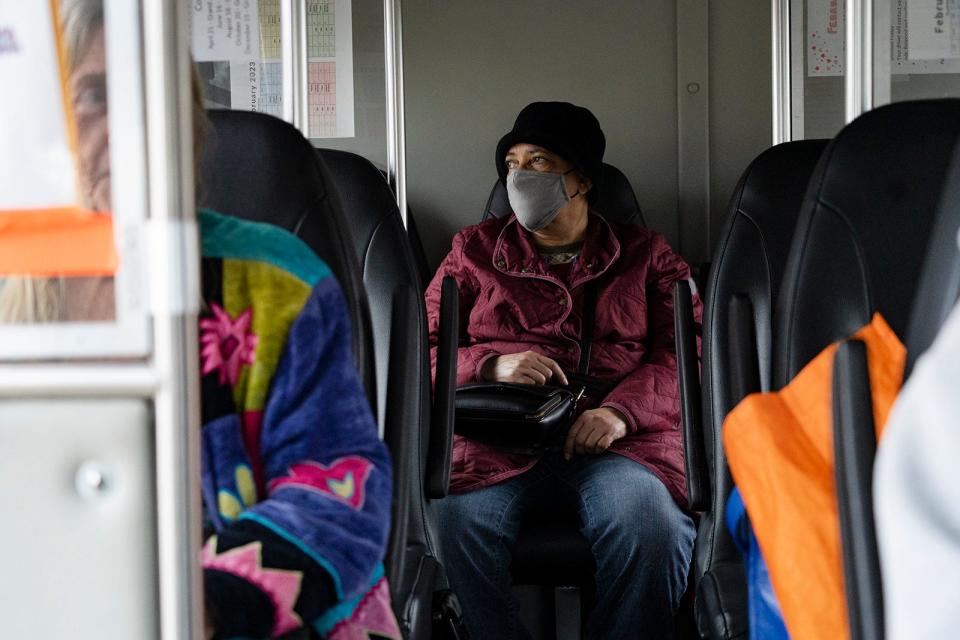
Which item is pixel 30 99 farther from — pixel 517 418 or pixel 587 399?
pixel 587 399

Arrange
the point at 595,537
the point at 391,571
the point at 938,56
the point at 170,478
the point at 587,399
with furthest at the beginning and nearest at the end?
1. the point at 587,399
2. the point at 595,537
3. the point at 938,56
4. the point at 391,571
5. the point at 170,478

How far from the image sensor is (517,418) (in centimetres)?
218

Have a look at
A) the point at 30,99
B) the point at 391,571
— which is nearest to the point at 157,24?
the point at 30,99

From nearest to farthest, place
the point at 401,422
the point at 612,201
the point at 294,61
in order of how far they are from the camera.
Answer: the point at 401,422 → the point at 294,61 → the point at 612,201

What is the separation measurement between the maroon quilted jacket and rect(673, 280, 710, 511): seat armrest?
1.13 ft

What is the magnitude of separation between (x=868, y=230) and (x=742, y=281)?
0.47 m

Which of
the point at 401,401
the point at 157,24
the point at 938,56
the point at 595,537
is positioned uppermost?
the point at 938,56

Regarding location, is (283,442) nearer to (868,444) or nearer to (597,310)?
(868,444)

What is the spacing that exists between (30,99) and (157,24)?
0.10m

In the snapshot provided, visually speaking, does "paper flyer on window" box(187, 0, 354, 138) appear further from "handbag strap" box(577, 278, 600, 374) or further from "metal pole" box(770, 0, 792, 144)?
"metal pole" box(770, 0, 792, 144)

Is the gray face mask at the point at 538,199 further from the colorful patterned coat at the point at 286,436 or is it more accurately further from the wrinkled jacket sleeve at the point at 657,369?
the colorful patterned coat at the point at 286,436

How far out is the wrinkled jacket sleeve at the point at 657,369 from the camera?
2410 millimetres

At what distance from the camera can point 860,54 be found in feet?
5.47

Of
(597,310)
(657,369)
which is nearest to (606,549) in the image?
(657,369)
